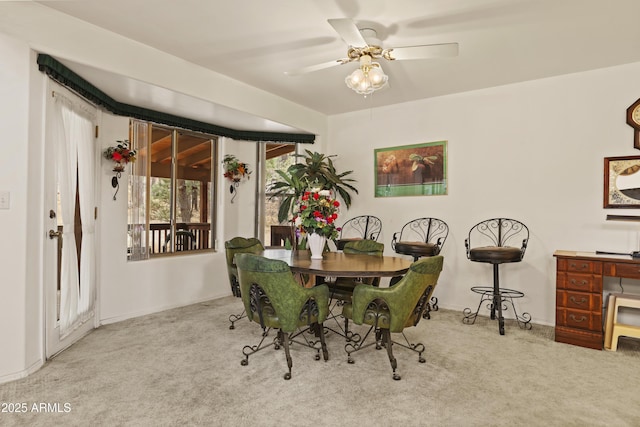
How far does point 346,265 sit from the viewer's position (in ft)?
9.63

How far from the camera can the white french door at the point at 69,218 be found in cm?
295

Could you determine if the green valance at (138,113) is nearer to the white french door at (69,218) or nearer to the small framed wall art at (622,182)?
the white french door at (69,218)

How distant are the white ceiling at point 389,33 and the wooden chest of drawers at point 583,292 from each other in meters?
1.97

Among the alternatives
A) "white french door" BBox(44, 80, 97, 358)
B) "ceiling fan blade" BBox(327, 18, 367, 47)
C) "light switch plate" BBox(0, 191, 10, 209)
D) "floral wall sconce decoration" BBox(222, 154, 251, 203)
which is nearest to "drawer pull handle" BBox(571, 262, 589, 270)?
"ceiling fan blade" BBox(327, 18, 367, 47)

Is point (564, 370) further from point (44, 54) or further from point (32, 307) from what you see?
point (44, 54)

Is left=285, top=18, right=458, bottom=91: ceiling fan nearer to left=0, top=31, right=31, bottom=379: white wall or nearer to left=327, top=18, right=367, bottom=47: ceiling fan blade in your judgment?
left=327, top=18, right=367, bottom=47: ceiling fan blade

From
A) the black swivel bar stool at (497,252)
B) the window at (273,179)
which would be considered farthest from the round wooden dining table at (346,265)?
the window at (273,179)

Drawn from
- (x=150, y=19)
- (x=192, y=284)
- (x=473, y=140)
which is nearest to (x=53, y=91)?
(x=150, y=19)

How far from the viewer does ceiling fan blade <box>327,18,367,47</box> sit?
2.38 meters

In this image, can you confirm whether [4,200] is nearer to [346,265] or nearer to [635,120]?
[346,265]

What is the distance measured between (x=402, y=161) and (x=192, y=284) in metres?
3.35

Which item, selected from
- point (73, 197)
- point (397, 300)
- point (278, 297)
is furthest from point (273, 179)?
point (397, 300)

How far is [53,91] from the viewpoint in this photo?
2.98 m

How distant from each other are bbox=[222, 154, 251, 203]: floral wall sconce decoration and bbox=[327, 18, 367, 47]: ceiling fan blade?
9.62 feet
